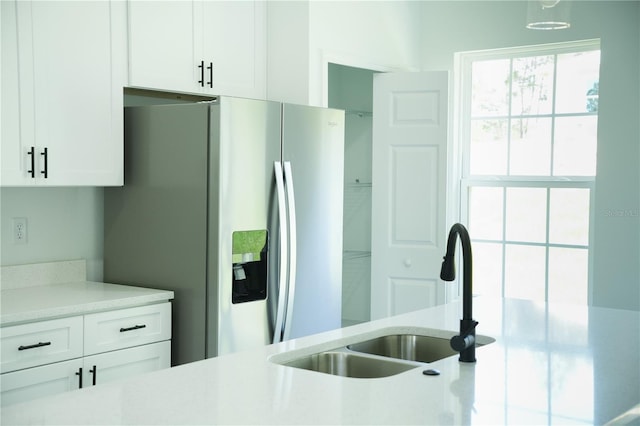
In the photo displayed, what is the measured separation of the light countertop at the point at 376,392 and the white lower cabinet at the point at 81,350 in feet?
3.44

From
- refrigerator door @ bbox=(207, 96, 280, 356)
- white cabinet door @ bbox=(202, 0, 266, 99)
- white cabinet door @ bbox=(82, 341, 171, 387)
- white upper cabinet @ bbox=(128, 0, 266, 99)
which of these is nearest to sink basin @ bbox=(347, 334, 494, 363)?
refrigerator door @ bbox=(207, 96, 280, 356)

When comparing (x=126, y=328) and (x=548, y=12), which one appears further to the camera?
(x=126, y=328)

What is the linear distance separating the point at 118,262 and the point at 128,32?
109cm

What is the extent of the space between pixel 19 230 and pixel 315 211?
1.41m

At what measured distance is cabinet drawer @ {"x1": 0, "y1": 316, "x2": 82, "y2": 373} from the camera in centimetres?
277

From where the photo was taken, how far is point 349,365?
7.78ft

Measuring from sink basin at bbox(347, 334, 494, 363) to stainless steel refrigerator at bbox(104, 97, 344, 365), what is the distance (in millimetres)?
996

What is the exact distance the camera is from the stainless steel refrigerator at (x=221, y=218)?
339 centimetres

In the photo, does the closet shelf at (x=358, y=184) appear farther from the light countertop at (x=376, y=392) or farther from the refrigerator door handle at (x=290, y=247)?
the light countertop at (x=376, y=392)

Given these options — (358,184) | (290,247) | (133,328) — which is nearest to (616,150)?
(358,184)

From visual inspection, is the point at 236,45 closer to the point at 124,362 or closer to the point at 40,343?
the point at 124,362

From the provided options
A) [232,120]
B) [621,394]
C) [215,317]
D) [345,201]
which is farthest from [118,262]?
[621,394]

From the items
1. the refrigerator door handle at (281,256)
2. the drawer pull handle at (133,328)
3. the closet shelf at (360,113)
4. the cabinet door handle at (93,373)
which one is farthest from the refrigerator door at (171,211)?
the closet shelf at (360,113)

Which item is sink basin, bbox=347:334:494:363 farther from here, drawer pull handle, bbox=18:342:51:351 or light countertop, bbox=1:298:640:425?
drawer pull handle, bbox=18:342:51:351
